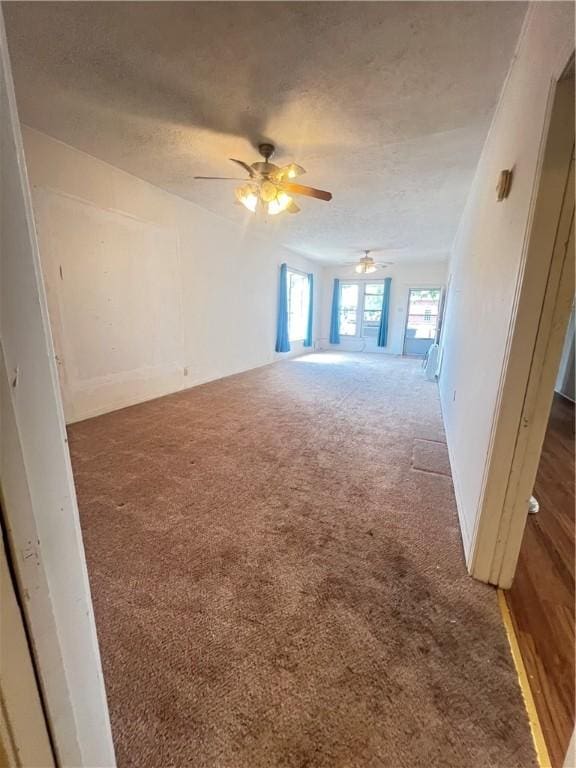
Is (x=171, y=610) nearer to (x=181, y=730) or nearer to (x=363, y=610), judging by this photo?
(x=181, y=730)

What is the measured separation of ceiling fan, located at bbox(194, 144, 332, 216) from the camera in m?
2.48

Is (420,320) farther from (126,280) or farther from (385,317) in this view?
(126,280)

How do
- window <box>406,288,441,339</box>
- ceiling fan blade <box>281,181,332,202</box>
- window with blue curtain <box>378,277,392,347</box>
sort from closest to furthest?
ceiling fan blade <box>281,181,332,202</box>, window <box>406,288,441,339</box>, window with blue curtain <box>378,277,392,347</box>

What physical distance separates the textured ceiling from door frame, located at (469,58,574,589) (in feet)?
3.00

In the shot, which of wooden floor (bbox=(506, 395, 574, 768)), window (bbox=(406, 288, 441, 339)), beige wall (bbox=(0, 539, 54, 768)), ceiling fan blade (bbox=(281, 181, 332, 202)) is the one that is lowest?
wooden floor (bbox=(506, 395, 574, 768))

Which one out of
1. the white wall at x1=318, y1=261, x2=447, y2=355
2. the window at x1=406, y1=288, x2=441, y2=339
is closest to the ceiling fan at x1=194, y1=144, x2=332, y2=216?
the white wall at x1=318, y1=261, x2=447, y2=355

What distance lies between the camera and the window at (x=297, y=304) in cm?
707

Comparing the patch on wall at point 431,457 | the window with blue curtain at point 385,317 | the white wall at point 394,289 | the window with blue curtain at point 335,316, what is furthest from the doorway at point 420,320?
the patch on wall at point 431,457

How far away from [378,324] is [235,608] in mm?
7822

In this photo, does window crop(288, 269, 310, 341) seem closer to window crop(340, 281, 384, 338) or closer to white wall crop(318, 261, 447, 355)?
white wall crop(318, 261, 447, 355)

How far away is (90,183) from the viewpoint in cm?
288

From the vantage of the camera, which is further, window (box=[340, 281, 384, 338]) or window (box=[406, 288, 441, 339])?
window (box=[340, 281, 384, 338])

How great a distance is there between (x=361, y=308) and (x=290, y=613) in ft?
25.9

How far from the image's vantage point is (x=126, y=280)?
10.9ft
